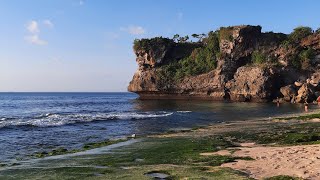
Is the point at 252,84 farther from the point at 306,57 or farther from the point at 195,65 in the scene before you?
the point at 195,65

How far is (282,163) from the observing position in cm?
1363

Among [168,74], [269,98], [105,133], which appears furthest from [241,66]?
[105,133]

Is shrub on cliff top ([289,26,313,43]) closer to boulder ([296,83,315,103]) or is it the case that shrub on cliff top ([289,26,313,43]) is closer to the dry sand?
boulder ([296,83,315,103])

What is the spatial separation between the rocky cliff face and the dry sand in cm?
5752

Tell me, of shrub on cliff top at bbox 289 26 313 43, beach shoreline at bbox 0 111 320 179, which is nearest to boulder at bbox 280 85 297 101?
shrub on cliff top at bbox 289 26 313 43

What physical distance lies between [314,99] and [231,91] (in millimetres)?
21380

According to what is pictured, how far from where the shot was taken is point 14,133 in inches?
1221

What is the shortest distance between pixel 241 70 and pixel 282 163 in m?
74.1

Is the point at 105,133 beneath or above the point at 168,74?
beneath

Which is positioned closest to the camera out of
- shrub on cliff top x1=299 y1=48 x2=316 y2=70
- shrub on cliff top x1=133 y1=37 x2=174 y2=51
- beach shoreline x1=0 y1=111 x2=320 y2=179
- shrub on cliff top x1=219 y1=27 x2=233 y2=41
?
beach shoreline x1=0 y1=111 x2=320 y2=179

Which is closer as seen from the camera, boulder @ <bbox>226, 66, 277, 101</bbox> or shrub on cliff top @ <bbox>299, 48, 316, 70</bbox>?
boulder @ <bbox>226, 66, 277, 101</bbox>

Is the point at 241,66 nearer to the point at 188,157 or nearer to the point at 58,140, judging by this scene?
the point at 58,140

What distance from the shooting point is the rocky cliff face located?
3088 inches

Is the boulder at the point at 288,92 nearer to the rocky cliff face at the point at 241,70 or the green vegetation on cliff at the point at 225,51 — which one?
the rocky cliff face at the point at 241,70
